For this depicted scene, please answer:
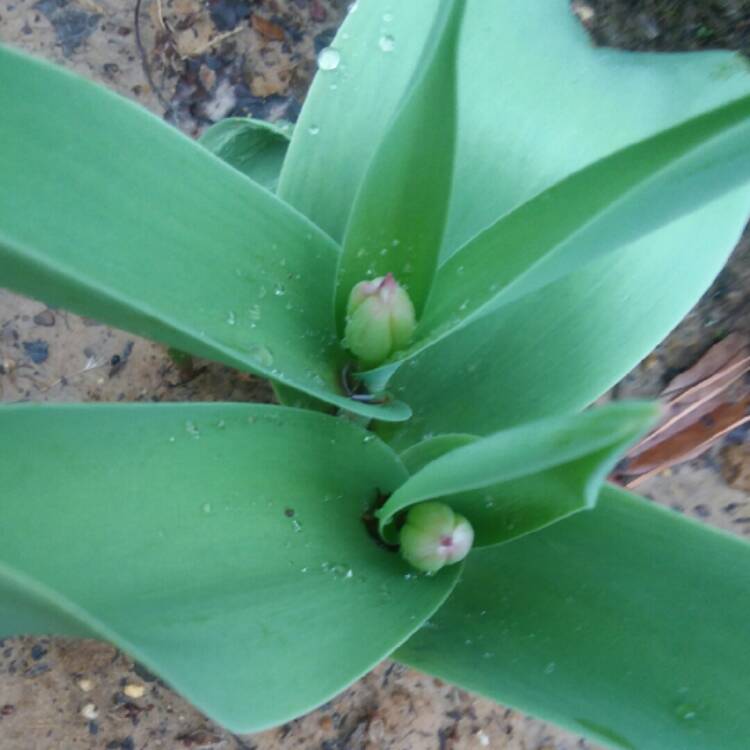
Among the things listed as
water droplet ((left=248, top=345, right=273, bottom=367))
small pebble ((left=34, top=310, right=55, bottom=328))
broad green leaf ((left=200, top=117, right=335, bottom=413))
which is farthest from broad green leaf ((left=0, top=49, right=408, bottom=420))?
small pebble ((left=34, top=310, right=55, bottom=328))

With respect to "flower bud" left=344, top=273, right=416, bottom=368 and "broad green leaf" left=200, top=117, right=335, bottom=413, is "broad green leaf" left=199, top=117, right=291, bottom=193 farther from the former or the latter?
"flower bud" left=344, top=273, right=416, bottom=368

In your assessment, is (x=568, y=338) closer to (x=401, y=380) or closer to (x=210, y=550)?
(x=401, y=380)

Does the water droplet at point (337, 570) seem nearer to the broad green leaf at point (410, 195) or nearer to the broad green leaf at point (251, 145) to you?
the broad green leaf at point (410, 195)

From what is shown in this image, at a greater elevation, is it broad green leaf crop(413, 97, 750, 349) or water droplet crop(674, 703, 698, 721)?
broad green leaf crop(413, 97, 750, 349)

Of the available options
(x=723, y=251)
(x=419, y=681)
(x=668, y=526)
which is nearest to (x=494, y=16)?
(x=723, y=251)

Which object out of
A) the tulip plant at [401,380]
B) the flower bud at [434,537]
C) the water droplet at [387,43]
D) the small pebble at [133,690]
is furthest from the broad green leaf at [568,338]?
the small pebble at [133,690]

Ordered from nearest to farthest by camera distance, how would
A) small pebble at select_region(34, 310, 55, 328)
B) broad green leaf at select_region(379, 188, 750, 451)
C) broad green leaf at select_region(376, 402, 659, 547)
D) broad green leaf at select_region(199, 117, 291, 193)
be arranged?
1. broad green leaf at select_region(376, 402, 659, 547)
2. broad green leaf at select_region(379, 188, 750, 451)
3. broad green leaf at select_region(199, 117, 291, 193)
4. small pebble at select_region(34, 310, 55, 328)

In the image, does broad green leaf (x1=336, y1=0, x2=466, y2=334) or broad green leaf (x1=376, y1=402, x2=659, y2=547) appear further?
broad green leaf (x1=336, y1=0, x2=466, y2=334)
